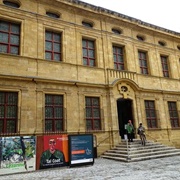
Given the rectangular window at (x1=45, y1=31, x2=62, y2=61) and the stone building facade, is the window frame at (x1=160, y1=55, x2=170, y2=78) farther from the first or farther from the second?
the rectangular window at (x1=45, y1=31, x2=62, y2=61)

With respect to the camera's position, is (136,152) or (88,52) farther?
(88,52)

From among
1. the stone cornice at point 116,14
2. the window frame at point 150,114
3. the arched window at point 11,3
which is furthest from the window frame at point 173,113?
the arched window at point 11,3

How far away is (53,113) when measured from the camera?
36.6 ft

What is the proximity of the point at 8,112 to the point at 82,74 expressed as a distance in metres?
5.12

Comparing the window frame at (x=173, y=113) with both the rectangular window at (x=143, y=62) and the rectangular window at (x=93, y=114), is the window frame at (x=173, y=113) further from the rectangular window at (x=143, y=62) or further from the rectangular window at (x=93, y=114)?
the rectangular window at (x=93, y=114)

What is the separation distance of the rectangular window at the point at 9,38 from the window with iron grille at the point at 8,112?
270 centimetres

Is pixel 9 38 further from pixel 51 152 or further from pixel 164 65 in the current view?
pixel 164 65

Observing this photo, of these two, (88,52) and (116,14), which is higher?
(116,14)

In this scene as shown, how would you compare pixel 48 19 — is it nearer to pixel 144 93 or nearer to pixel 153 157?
pixel 144 93

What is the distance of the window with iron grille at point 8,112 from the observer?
9.72m

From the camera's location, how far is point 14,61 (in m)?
10.7

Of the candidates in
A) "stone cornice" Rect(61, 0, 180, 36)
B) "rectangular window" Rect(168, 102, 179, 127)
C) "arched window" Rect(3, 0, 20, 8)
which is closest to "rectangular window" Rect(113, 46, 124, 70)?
"stone cornice" Rect(61, 0, 180, 36)

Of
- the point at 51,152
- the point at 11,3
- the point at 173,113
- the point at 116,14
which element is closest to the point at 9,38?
the point at 11,3

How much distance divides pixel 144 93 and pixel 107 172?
8.57 m
